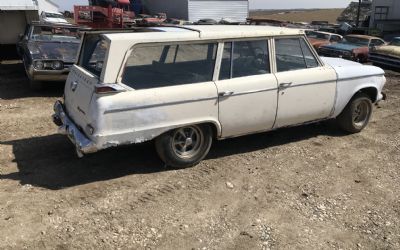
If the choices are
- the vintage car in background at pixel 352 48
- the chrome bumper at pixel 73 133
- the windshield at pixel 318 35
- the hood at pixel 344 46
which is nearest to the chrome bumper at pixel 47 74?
the chrome bumper at pixel 73 133

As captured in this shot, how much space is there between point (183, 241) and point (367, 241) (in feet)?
5.38

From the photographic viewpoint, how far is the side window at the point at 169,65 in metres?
4.64

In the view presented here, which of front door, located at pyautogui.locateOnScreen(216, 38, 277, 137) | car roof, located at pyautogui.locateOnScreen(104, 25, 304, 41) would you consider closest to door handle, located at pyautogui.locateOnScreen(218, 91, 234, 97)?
front door, located at pyautogui.locateOnScreen(216, 38, 277, 137)

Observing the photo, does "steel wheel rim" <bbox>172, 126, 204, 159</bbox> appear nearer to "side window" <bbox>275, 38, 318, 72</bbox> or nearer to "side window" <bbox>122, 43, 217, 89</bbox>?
"side window" <bbox>122, 43, 217, 89</bbox>

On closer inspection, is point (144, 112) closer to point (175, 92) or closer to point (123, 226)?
point (175, 92)

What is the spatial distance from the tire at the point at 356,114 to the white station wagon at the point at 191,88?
0.38m

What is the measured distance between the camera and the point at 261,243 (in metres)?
3.74

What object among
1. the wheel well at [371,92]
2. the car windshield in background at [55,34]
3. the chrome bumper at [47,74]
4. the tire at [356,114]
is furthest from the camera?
the car windshield in background at [55,34]

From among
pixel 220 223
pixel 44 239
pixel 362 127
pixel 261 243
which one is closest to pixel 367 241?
pixel 261 243

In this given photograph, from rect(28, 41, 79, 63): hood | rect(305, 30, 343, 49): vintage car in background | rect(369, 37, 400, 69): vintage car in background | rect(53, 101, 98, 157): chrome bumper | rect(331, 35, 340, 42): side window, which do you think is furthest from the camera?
rect(331, 35, 340, 42): side window

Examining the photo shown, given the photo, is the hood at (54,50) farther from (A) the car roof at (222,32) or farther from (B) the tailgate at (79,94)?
(A) the car roof at (222,32)

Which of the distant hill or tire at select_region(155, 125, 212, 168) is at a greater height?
tire at select_region(155, 125, 212, 168)

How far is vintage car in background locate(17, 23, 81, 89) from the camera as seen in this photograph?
8.50 metres

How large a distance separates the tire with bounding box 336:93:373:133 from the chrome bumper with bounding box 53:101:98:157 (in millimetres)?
3844
